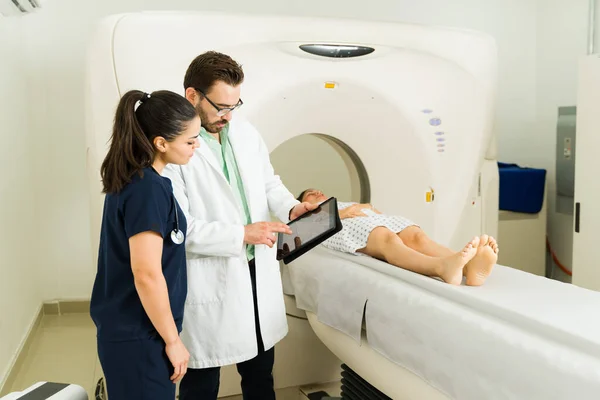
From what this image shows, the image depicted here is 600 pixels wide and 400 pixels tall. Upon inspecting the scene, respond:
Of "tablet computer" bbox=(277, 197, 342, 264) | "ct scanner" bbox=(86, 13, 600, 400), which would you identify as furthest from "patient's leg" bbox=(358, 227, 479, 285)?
"tablet computer" bbox=(277, 197, 342, 264)

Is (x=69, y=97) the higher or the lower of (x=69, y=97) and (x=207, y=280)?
the higher

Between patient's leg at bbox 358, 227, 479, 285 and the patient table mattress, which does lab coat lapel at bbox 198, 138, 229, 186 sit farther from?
patient's leg at bbox 358, 227, 479, 285

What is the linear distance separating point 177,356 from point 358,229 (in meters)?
0.97

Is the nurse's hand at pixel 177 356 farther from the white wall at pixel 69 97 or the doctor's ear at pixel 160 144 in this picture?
the white wall at pixel 69 97

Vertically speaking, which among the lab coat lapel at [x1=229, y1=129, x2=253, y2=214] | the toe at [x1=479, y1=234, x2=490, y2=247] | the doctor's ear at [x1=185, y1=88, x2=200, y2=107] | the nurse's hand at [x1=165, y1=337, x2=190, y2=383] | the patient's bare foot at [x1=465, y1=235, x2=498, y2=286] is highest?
the doctor's ear at [x1=185, y1=88, x2=200, y2=107]

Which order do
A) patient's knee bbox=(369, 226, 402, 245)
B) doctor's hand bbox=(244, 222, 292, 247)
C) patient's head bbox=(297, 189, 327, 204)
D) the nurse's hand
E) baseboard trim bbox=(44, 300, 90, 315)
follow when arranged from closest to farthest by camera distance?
the nurse's hand → doctor's hand bbox=(244, 222, 292, 247) → patient's knee bbox=(369, 226, 402, 245) → patient's head bbox=(297, 189, 327, 204) → baseboard trim bbox=(44, 300, 90, 315)

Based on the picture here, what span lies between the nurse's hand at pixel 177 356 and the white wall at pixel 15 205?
4.57 feet

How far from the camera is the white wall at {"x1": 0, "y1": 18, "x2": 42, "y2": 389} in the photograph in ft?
8.54

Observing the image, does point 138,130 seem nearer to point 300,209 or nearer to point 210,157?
point 210,157

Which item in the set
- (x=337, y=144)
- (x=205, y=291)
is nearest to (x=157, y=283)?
(x=205, y=291)

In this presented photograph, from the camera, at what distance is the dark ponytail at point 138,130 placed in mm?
1285

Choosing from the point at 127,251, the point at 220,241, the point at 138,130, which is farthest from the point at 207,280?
the point at 138,130

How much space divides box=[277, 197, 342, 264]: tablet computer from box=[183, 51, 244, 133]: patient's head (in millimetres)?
331

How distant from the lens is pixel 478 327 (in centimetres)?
136
